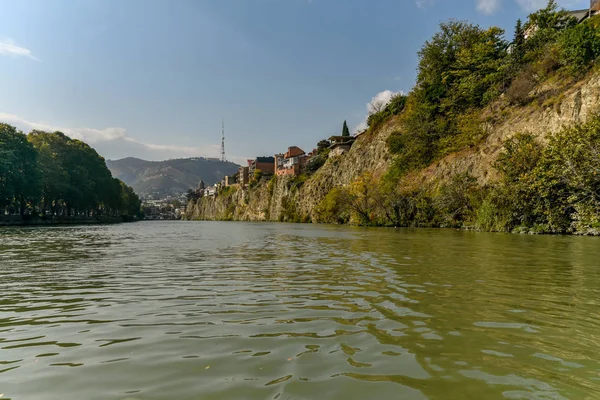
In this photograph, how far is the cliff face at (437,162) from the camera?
35812mm

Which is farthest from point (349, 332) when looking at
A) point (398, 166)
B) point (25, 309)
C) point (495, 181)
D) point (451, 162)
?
point (398, 166)

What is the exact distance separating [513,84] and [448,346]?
52459 millimetres

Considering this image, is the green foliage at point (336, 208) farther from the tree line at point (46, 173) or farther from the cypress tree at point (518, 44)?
the tree line at point (46, 173)

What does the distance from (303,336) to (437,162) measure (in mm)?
54726

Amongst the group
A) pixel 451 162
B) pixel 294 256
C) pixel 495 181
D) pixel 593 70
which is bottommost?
pixel 294 256

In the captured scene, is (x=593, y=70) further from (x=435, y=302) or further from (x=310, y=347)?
(x=310, y=347)

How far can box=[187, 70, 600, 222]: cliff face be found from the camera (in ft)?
117

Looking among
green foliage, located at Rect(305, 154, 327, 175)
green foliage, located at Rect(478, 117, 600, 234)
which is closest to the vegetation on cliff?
green foliage, located at Rect(478, 117, 600, 234)

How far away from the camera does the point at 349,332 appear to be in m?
5.45

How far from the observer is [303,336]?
529cm

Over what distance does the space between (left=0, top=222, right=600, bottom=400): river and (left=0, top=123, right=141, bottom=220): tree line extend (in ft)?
176

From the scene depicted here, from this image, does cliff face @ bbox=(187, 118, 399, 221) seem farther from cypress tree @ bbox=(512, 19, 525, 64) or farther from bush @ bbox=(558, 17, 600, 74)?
bush @ bbox=(558, 17, 600, 74)

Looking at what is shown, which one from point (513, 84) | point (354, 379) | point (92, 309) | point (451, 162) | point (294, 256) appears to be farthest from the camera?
point (451, 162)

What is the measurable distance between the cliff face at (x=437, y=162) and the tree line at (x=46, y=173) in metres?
49.3
